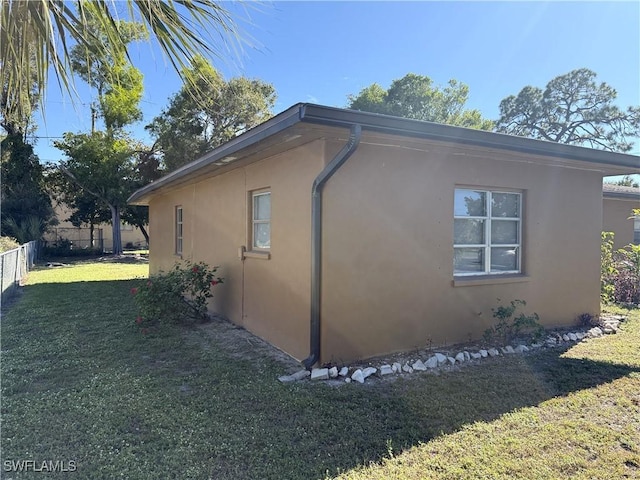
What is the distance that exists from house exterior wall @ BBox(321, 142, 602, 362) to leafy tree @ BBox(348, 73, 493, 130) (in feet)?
71.0

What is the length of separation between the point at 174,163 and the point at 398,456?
22557 millimetres

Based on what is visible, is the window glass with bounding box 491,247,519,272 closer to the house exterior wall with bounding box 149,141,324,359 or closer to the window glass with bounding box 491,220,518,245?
the window glass with bounding box 491,220,518,245

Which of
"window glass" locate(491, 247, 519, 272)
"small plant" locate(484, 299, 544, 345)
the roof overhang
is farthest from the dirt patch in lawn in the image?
"window glass" locate(491, 247, 519, 272)

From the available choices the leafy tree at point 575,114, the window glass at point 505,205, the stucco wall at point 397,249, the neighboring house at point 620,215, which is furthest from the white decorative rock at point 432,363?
the leafy tree at point 575,114

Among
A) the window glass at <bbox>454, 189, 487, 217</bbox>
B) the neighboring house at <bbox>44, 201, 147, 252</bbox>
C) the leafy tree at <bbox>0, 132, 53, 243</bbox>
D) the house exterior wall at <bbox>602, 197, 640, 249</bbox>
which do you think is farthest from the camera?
the neighboring house at <bbox>44, 201, 147, 252</bbox>

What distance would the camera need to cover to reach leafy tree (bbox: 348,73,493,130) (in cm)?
2744

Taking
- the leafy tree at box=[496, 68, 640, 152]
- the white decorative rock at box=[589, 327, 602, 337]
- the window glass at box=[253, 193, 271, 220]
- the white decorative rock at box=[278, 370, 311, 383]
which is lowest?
the white decorative rock at box=[278, 370, 311, 383]

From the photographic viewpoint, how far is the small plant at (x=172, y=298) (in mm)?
6688

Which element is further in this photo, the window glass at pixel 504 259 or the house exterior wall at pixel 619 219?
the house exterior wall at pixel 619 219

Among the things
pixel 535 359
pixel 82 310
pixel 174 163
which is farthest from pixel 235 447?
pixel 174 163

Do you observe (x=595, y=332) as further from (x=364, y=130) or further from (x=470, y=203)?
(x=364, y=130)

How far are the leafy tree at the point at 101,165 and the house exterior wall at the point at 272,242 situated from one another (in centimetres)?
1494

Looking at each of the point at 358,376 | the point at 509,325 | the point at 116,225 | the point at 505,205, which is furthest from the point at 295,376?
the point at 116,225

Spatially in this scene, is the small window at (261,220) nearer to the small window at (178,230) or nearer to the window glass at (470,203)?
the window glass at (470,203)
